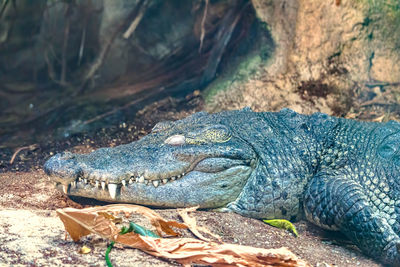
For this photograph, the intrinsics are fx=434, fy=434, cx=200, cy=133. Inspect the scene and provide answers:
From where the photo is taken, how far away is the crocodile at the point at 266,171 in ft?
11.9

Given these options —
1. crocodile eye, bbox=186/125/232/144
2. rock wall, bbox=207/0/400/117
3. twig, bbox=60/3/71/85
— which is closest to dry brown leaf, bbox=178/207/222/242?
crocodile eye, bbox=186/125/232/144

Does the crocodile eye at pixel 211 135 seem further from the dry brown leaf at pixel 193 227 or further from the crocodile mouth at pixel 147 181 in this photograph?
the dry brown leaf at pixel 193 227

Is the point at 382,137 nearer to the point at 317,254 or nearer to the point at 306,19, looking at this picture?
the point at 317,254

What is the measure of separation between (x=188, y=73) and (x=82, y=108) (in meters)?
1.60

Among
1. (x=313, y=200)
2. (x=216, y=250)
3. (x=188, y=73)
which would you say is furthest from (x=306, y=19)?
(x=216, y=250)

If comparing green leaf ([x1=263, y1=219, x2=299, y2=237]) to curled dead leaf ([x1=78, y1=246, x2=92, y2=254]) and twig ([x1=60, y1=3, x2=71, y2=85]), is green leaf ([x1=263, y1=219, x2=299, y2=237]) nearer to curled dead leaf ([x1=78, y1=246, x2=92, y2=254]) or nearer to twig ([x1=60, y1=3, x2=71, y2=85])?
curled dead leaf ([x1=78, y1=246, x2=92, y2=254])

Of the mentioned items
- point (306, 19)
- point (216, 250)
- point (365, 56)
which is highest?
point (306, 19)

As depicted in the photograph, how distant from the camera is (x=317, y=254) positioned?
3246mm

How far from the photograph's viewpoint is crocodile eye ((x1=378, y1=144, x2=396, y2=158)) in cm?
395

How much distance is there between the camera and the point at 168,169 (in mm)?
3760

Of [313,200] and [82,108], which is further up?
[82,108]

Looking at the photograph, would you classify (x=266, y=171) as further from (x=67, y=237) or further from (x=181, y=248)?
(x=67, y=237)

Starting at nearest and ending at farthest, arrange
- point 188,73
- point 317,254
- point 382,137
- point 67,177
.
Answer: point 317,254 → point 67,177 → point 382,137 → point 188,73

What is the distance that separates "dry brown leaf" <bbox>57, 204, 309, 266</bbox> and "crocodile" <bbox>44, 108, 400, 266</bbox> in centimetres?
92
